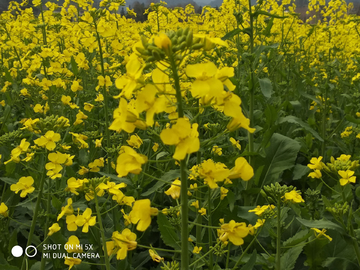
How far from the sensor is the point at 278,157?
3447mm

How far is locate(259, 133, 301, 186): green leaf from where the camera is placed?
11.0 ft

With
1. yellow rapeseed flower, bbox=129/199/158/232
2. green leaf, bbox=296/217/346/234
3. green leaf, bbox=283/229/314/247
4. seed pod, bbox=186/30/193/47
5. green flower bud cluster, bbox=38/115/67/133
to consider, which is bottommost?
green leaf, bbox=283/229/314/247

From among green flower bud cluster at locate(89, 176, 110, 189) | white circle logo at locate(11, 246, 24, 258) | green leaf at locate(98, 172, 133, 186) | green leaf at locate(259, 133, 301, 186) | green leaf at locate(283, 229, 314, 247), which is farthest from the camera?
green leaf at locate(259, 133, 301, 186)

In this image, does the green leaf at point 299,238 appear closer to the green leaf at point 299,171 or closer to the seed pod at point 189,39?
the green leaf at point 299,171

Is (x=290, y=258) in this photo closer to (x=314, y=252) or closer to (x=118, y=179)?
(x=314, y=252)

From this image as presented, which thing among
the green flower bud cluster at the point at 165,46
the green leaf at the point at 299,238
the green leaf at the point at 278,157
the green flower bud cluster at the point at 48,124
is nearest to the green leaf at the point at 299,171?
the green leaf at the point at 278,157

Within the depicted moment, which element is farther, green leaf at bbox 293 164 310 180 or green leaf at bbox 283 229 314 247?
green leaf at bbox 293 164 310 180

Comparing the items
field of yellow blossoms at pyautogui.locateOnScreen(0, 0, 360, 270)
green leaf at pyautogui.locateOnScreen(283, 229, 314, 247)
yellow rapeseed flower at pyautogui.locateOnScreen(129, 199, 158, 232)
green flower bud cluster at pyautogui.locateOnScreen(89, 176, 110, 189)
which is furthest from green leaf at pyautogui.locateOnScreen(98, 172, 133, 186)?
green leaf at pyautogui.locateOnScreen(283, 229, 314, 247)

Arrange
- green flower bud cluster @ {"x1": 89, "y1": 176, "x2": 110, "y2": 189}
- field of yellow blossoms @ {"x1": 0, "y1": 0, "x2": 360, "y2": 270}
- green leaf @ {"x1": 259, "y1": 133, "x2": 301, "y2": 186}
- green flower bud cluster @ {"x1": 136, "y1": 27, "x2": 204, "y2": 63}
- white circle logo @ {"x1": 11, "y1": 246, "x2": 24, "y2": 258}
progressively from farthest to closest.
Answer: green leaf @ {"x1": 259, "y1": 133, "x2": 301, "y2": 186}
white circle logo @ {"x1": 11, "y1": 246, "x2": 24, "y2": 258}
green flower bud cluster @ {"x1": 89, "y1": 176, "x2": 110, "y2": 189}
field of yellow blossoms @ {"x1": 0, "y1": 0, "x2": 360, "y2": 270}
green flower bud cluster @ {"x1": 136, "y1": 27, "x2": 204, "y2": 63}

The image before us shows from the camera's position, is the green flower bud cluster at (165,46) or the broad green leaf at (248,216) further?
the broad green leaf at (248,216)

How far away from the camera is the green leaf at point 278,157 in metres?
3.34

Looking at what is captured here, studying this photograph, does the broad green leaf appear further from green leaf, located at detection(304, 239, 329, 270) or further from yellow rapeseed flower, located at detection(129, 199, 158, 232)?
yellow rapeseed flower, located at detection(129, 199, 158, 232)

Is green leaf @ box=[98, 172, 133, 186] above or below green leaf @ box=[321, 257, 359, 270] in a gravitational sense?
above

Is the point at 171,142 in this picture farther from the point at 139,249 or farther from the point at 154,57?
the point at 139,249
